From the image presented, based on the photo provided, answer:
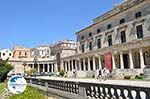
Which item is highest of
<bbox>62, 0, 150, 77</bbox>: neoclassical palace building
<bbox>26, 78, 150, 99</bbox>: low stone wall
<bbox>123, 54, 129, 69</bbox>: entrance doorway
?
<bbox>62, 0, 150, 77</bbox>: neoclassical palace building

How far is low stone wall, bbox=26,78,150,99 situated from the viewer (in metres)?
6.81

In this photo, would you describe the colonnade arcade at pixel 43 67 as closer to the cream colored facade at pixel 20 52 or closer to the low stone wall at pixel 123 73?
the cream colored facade at pixel 20 52

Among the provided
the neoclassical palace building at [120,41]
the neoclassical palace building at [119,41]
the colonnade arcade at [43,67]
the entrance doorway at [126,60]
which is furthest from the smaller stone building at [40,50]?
the entrance doorway at [126,60]

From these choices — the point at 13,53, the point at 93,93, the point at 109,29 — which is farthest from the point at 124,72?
the point at 13,53

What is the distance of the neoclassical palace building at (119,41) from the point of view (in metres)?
46.3

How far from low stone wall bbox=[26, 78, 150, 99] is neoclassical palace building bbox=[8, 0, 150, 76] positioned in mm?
28225

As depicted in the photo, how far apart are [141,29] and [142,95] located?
4232cm

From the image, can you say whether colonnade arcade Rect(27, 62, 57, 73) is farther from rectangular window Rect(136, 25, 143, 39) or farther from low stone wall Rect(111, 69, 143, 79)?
rectangular window Rect(136, 25, 143, 39)

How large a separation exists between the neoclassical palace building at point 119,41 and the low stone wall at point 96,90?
92.6 feet

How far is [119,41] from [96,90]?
45.3 meters

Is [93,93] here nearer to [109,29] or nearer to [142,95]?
[142,95]

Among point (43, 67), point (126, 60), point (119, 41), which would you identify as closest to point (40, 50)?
point (43, 67)

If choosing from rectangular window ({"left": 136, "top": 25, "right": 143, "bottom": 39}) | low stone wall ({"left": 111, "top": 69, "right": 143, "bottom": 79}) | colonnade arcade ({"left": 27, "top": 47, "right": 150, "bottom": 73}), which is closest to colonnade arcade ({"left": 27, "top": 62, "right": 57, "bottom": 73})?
colonnade arcade ({"left": 27, "top": 47, "right": 150, "bottom": 73})

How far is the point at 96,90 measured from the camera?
32.8 feet
